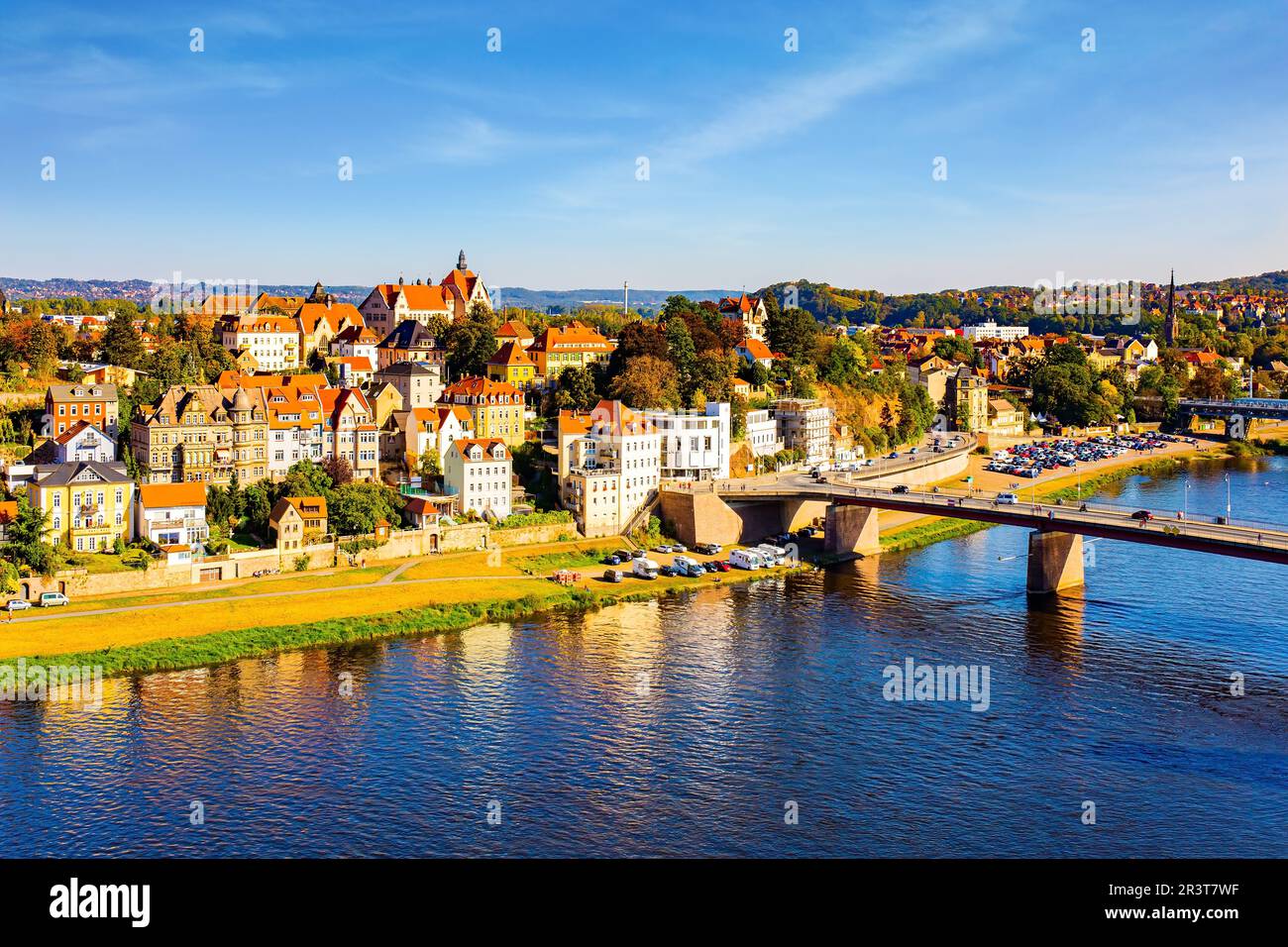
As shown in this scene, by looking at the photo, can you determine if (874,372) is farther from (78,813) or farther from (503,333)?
(78,813)

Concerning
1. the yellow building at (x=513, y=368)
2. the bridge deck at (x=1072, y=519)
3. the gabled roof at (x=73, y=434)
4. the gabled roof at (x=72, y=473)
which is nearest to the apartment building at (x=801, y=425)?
the bridge deck at (x=1072, y=519)

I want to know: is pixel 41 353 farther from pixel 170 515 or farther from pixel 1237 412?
pixel 1237 412

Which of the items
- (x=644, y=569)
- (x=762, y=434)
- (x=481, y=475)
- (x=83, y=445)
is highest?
(x=83, y=445)

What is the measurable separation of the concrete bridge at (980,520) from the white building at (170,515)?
20.9 metres

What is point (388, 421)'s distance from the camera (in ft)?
193

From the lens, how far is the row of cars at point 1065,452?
83062 millimetres

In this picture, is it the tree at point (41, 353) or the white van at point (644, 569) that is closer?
the white van at point (644, 569)

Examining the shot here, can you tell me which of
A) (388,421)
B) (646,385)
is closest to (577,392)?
(646,385)

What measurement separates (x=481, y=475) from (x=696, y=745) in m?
25.7

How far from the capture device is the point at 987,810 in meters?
26.5

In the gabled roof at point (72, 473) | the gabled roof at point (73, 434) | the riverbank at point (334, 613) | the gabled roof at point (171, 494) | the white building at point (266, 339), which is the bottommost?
the riverbank at point (334, 613)

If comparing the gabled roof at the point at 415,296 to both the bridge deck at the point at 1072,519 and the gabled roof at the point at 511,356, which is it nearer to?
the gabled roof at the point at 511,356

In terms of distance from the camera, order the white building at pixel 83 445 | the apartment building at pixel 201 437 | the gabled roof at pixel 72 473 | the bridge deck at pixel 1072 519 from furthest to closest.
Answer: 1. the apartment building at pixel 201 437
2. the white building at pixel 83 445
3. the gabled roof at pixel 72 473
4. the bridge deck at pixel 1072 519

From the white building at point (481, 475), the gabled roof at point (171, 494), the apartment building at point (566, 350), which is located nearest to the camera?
the gabled roof at point (171, 494)
